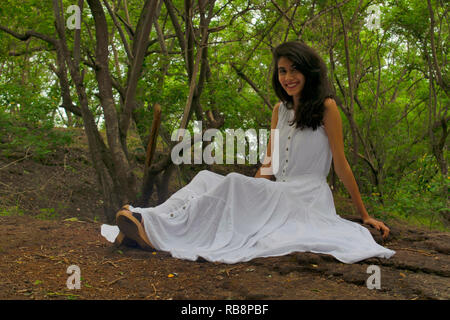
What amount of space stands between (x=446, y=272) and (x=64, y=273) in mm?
2195

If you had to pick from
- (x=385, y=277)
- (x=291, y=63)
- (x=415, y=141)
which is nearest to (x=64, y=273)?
(x=385, y=277)

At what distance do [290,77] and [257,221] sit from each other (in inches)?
41.6

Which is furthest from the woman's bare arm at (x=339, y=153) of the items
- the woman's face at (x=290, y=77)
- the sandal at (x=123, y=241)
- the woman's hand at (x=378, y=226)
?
the sandal at (x=123, y=241)

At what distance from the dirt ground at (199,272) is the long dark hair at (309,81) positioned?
930mm

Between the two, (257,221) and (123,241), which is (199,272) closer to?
(257,221)

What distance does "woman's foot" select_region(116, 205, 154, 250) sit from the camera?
2684 millimetres

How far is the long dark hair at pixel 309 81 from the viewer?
3029 millimetres

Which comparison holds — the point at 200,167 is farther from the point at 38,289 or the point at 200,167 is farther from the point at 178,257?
the point at 38,289

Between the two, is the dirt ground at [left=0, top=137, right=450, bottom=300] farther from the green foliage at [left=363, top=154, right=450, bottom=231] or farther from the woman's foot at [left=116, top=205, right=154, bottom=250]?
the green foliage at [left=363, top=154, right=450, bottom=231]

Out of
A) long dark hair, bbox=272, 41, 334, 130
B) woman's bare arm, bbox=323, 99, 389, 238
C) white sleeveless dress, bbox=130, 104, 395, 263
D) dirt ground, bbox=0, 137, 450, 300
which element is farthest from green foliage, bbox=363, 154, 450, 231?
long dark hair, bbox=272, 41, 334, 130

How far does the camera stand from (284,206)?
297cm

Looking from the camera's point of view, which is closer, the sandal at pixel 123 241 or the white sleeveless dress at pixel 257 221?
the white sleeveless dress at pixel 257 221

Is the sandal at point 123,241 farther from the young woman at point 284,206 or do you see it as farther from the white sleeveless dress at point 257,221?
the white sleeveless dress at point 257,221

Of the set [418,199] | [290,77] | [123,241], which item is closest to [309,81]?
[290,77]
